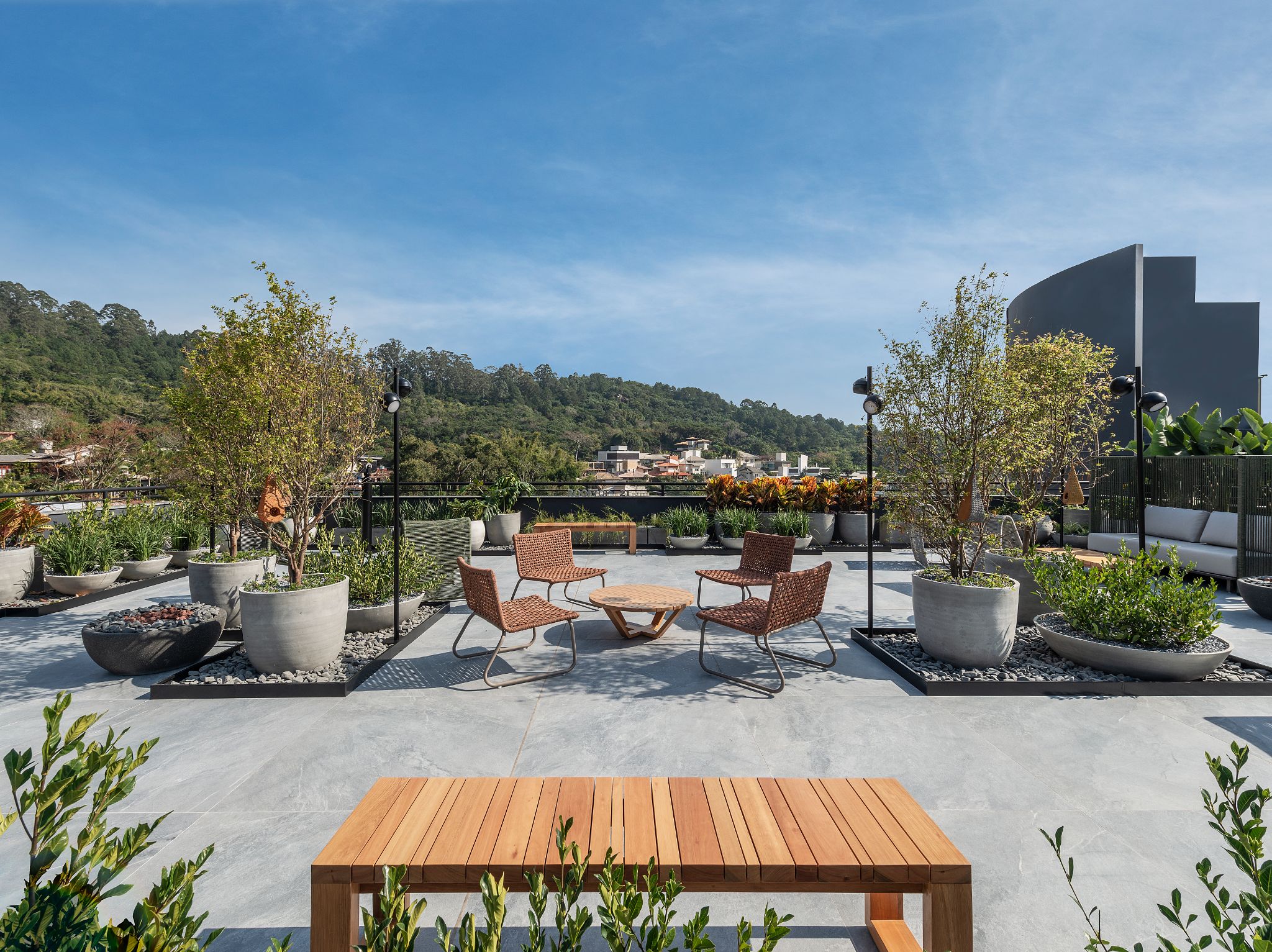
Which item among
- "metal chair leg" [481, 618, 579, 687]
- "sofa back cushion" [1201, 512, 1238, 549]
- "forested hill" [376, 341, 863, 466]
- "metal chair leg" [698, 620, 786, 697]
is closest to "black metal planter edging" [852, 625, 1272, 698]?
"metal chair leg" [698, 620, 786, 697]

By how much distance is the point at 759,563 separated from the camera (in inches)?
230

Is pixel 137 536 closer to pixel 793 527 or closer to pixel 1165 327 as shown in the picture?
pixel 793 527

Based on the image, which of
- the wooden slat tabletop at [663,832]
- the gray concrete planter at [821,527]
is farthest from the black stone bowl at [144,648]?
the gray concrete planter at [821,527]

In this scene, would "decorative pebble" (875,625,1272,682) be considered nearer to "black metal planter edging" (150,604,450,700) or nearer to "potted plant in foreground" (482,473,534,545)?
"black metal planter edging" (150,604,450,700)

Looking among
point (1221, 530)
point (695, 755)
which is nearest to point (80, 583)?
point (695, 755)

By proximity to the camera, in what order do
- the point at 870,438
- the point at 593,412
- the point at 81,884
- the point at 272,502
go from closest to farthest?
the point at 81,884
the point at 272,502
the point at 870,438
the point at 593,412

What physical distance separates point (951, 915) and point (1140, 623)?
3.55m

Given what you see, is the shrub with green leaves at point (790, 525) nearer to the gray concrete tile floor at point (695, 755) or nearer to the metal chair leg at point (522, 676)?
the gray concrete tile floor at point (695, 755)

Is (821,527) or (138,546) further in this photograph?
(821,527)

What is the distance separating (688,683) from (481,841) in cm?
260

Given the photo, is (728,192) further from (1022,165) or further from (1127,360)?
(1127,360)

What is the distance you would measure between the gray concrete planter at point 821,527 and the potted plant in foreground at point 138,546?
8.85 meters

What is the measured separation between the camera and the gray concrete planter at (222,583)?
516 centimetres

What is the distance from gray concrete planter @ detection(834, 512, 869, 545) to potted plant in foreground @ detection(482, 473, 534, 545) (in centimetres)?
527
